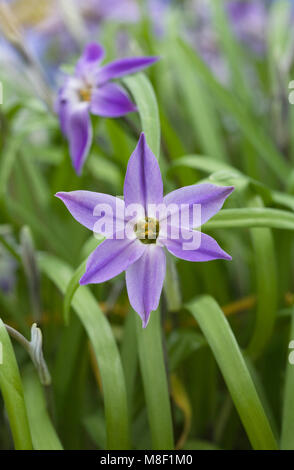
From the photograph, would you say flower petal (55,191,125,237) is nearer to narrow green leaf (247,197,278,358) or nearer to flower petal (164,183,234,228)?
flower petal (164,183,234,228)

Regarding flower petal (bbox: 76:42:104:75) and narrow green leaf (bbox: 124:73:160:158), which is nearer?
narrow green leaf (bbox: 124:73:160:158)

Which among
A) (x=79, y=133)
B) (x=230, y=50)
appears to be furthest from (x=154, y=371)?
(x=230, y=50)

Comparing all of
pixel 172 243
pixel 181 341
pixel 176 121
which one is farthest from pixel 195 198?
pixel 176 121

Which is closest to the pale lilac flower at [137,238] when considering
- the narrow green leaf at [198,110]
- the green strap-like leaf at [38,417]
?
the green strap-like leaf at [38,417]

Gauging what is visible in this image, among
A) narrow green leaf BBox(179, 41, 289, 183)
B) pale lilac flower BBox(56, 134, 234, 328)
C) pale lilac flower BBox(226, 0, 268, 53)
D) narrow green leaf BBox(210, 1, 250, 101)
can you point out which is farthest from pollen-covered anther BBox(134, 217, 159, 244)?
pale lilac flower BBox(226, 0, 268, 53)

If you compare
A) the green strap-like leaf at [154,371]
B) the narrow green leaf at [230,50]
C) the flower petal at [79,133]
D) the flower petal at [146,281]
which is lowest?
the green strap-like leaf at [154,371]

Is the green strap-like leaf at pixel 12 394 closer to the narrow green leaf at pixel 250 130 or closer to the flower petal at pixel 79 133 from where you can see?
the flower petal at pixel 79 133

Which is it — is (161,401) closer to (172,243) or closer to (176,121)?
(172,243)
